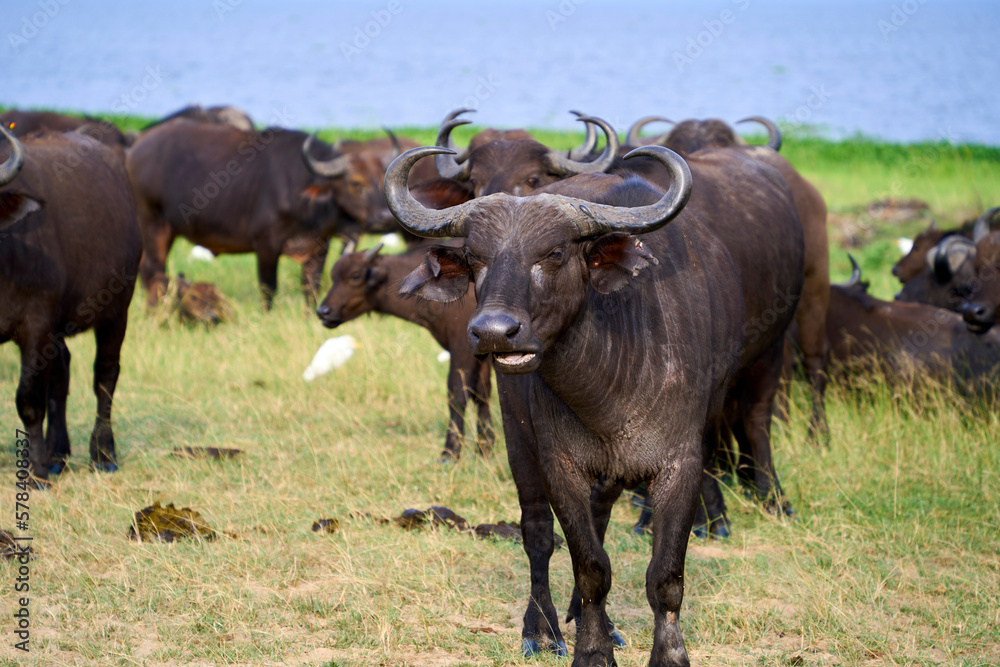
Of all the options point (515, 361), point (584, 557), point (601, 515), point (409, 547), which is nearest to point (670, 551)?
point (584, 557)

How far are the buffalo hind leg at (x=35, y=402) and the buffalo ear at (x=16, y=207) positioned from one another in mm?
724

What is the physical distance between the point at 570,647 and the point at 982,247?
522 cm

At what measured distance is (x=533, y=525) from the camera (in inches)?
173

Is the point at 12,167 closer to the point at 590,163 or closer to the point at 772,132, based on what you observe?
the point at 590,163

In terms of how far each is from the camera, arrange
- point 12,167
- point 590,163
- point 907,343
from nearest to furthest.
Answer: point 12,167 → point 590,163 → point 907,343

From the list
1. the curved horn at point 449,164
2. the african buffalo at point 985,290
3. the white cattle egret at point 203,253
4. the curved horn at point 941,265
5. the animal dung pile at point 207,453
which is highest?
the curved horn at point 449,164

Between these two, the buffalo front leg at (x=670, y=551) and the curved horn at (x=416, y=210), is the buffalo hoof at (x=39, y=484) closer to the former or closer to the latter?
the curved horn at (x=416, y=210)

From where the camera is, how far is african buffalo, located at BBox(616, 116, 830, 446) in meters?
7.36

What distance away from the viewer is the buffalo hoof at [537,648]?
13.9ft

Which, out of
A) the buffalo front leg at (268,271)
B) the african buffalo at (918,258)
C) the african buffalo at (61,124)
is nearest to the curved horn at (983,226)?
the african buffalo at (918,258)

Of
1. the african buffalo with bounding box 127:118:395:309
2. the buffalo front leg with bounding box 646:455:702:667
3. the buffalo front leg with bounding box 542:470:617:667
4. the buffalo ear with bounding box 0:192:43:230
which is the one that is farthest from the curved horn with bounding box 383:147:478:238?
the african buffalo with bounding box 127:118:395:309

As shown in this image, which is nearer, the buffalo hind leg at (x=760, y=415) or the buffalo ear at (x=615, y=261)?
the buffalo ear at (x=615, y=261)

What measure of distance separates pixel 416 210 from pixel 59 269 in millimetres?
3589

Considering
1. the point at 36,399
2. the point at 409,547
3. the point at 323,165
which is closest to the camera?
the point at 409,547
